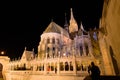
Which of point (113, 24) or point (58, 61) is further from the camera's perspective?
point (58, 61)

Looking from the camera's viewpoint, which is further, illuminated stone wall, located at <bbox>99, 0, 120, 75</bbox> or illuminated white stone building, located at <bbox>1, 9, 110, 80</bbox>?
illuminated white stone building, located at <bbox>1, 9, 110, 80</bbox>

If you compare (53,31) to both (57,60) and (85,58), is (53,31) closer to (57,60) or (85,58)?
(57,60)

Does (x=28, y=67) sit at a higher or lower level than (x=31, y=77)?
higher

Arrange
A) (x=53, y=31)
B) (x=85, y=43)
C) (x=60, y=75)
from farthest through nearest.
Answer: (x=53, y=31), (x=85, y=43), (x=60, y=75)

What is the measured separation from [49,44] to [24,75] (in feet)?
52.9

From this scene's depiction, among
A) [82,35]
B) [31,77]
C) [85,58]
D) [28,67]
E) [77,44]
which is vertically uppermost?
[82,35]

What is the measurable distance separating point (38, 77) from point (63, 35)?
74.2ft

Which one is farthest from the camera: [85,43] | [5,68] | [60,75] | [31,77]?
[5,68]

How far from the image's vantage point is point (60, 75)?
22656 millimetres

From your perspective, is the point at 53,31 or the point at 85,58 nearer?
the point at 85,58

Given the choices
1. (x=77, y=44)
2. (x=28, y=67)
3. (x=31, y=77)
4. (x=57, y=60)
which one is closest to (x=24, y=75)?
(x=31, y=77)

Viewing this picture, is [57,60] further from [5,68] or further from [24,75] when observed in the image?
[5,68]

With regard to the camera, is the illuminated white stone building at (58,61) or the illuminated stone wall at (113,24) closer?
the illuminated stone wall at (113,24)

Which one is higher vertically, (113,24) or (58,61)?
(113,24)
